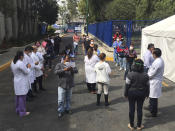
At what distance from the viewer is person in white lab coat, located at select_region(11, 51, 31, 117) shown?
17.9ft

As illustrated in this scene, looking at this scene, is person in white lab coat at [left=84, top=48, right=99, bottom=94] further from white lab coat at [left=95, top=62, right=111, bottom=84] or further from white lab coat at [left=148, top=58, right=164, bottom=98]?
white lab coat at [left=148, top=58, right=164, bottom=98]

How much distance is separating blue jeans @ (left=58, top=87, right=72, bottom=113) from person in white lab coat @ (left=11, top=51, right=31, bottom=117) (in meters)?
0.98

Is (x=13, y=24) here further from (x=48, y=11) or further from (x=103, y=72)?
(x=103, y=72)

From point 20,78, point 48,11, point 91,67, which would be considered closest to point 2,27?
point 48,11

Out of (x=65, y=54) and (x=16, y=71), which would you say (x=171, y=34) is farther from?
(x=16, y=71)

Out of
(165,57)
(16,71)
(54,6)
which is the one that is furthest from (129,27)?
(54,6)

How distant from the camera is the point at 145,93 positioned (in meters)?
4.63

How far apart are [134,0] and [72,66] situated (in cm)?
2318

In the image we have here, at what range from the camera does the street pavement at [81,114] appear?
5.12 meters

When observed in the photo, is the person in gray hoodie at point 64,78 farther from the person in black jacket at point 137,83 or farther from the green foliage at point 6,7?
the green foliage at point 6,7

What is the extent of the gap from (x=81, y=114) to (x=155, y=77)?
2.27 m

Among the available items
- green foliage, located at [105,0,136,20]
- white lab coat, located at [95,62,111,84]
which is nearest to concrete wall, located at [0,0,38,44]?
green foliage, located at [105,0,136,20]

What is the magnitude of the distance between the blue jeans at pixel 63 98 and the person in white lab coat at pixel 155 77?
7.19 ft

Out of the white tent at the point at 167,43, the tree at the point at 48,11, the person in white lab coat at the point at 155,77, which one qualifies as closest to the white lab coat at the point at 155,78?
the person in white lab coat at the point at 155,77
